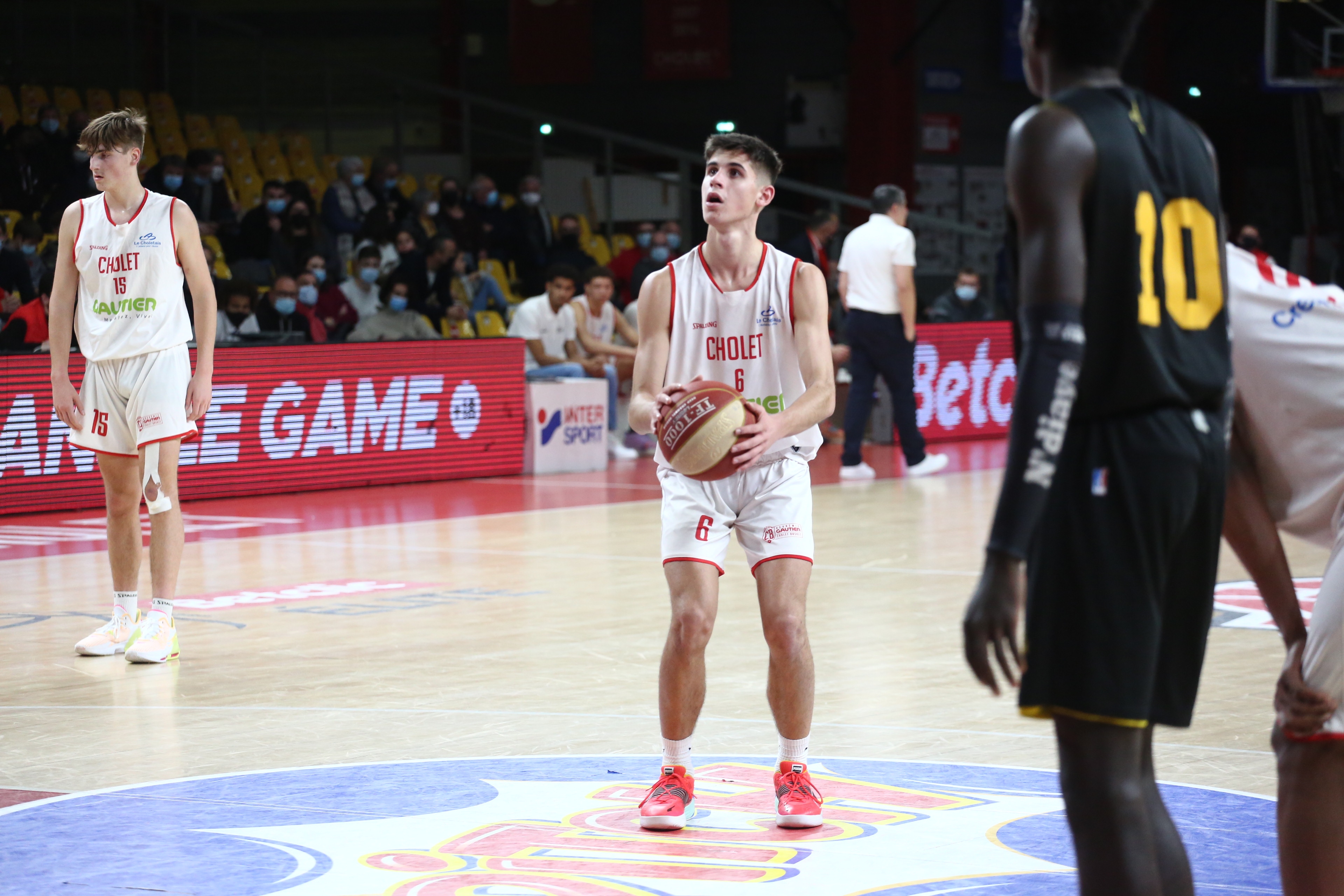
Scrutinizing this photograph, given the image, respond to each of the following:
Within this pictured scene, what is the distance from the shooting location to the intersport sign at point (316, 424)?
11.8 metres

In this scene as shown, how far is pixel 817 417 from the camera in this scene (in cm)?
486

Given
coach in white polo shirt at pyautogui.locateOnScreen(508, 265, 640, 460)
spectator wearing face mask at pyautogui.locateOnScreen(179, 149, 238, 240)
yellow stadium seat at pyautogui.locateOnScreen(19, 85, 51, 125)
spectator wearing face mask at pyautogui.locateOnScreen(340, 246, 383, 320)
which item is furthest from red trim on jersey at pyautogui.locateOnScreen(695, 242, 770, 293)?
yellow stadium seat at pyautogui.locateOnScreen(19, 85, 51, 125)

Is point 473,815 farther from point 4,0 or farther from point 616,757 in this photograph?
point 4,0

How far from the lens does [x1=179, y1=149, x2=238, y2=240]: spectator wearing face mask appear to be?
56.1ft

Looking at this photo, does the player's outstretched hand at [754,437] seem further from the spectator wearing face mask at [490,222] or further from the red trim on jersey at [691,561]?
the spectator wearing face mask at [490,222]

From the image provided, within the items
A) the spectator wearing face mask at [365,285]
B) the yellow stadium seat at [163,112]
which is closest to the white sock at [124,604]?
the spectator wearing face mask at [365,285]

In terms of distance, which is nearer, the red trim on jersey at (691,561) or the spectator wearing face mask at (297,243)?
the red trim on jersey at (691,561)

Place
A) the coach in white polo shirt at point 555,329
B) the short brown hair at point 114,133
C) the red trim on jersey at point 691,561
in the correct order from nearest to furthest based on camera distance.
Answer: the red trim on jersey at point 691,561, the short brown hair at point 114,133, the coach in white polo shirt at point 555,329

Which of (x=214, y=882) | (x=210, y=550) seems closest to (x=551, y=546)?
(x=210, y=550)

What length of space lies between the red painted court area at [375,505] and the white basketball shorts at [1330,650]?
324 inches

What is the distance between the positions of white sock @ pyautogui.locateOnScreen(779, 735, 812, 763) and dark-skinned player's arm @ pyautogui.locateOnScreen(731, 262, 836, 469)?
79 centimetres

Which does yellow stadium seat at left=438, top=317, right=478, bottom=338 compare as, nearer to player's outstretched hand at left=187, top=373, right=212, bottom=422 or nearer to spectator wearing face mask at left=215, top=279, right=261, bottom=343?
spectator wearing face mask at left=215, top=279, right=261, bottom=343

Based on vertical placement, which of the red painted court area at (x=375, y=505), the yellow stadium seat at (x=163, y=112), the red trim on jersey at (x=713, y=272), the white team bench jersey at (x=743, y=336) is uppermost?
the yellow stadium seat at (x=163, y=112)

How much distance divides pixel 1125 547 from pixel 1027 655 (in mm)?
237
